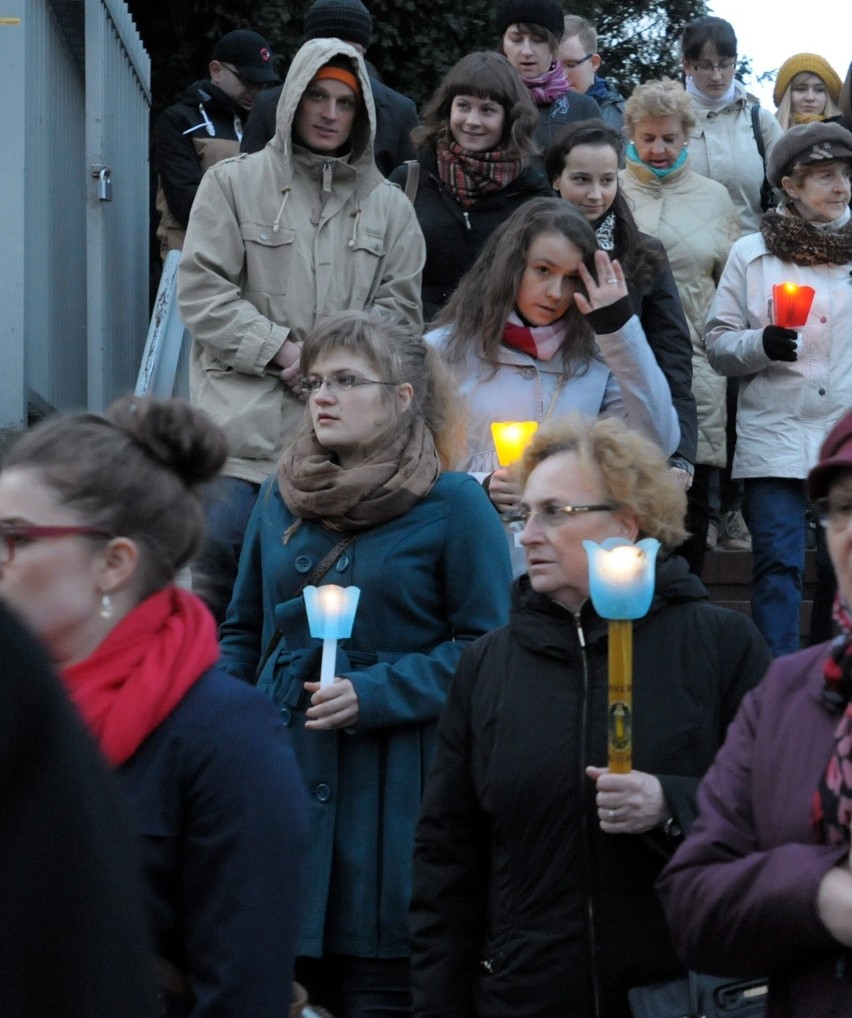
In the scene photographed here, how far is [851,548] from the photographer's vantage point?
250 centimetres

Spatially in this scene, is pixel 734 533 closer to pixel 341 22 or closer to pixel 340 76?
pixel 341 22

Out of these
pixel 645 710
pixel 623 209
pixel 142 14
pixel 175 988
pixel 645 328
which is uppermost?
pixel 142 14

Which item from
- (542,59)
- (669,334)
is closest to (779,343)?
(669,334)

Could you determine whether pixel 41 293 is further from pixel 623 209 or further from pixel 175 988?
pixel 175 988

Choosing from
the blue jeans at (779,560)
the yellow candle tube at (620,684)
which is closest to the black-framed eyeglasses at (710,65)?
the blue jeans at (779,560)

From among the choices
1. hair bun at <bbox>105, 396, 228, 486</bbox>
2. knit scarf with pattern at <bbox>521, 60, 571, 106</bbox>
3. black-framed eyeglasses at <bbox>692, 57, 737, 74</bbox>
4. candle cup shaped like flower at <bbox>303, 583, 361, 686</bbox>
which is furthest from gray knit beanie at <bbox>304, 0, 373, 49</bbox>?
hair bun at <bbox>105, 396, 228, 486</bbox>

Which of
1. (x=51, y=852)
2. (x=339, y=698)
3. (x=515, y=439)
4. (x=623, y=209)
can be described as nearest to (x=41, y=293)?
(x=623, y=209)

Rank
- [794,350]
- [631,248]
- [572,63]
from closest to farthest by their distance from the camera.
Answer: [631,248] → [794,350] → [572,63]

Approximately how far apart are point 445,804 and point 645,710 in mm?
434

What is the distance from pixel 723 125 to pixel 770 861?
7173mm

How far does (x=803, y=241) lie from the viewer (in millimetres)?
7391

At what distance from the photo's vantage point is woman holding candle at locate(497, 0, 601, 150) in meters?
8.14

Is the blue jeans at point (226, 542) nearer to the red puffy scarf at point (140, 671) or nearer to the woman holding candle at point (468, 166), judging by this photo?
the woman holding candle at point (468, 166)

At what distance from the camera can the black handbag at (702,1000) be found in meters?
3.25
